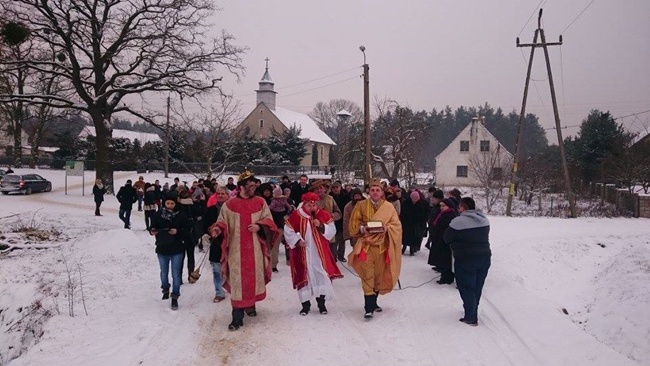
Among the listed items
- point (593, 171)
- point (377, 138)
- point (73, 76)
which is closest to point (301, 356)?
point (73, 76)

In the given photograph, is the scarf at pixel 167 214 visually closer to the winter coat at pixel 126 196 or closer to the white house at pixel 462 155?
the winter coat at pixel 126 196

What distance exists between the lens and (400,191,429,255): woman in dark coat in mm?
11695

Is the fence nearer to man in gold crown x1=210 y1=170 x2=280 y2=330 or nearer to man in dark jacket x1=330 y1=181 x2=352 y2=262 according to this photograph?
man in dark jacket x1=330 y1=181 x2=352 y2=262

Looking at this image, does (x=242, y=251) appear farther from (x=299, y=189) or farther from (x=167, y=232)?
(x=299, y=189)

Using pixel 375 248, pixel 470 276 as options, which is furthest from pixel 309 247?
pixel 470 276

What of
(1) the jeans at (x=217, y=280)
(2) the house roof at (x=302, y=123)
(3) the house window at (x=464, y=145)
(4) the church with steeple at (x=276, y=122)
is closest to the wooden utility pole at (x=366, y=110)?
(1) the jeans at (x=217, y=280)

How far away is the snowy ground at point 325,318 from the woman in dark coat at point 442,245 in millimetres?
322

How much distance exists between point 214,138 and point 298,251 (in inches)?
748

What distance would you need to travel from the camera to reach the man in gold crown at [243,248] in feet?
22.2

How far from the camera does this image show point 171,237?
25.0 feet

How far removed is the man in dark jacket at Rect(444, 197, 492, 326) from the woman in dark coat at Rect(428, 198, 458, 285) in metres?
2.29

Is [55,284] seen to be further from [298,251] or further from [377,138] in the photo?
[377,138]

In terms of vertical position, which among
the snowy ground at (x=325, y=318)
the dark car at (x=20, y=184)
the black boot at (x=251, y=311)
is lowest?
the snowy ground at (x=325, y=318)

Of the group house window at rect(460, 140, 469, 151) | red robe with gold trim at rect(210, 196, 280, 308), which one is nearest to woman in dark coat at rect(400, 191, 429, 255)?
red robe with gold trim at rect(210, 196, 280, 308)
